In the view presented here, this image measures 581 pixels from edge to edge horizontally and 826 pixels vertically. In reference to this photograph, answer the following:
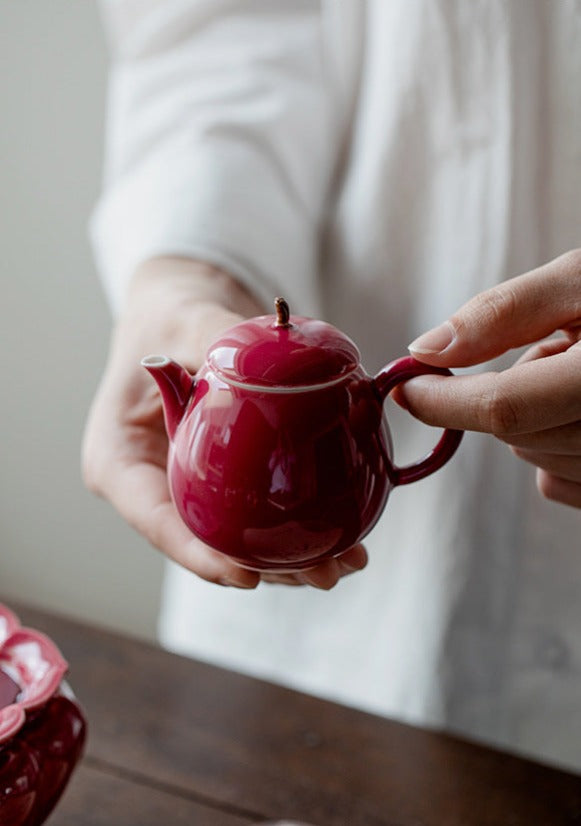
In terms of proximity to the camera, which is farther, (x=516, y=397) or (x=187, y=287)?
(x=187, y=287)

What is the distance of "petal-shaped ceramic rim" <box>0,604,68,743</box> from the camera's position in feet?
1.68

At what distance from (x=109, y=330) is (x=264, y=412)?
116 cm

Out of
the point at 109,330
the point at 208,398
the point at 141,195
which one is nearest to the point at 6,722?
the point at 208,398

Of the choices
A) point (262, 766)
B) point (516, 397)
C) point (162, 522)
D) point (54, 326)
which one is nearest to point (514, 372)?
point (516, 397)

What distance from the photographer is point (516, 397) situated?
48 centimetres

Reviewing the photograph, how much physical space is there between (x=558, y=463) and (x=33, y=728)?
35cm

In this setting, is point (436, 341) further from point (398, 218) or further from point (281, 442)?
point (398, 218)

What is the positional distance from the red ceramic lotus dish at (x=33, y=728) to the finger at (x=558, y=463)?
0.32m

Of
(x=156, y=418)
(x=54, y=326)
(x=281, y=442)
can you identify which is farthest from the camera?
(x=54, y=326)

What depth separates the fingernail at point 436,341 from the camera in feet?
1.68

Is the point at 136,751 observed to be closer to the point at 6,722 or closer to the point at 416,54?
the point at 6,722

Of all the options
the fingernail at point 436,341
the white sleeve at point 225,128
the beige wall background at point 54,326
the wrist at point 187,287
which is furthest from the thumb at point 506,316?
the beige wall background at point 54,326

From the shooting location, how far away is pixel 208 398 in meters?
0.50

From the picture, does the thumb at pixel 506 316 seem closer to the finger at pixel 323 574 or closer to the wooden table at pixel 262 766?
the finger at pixel 323 574
